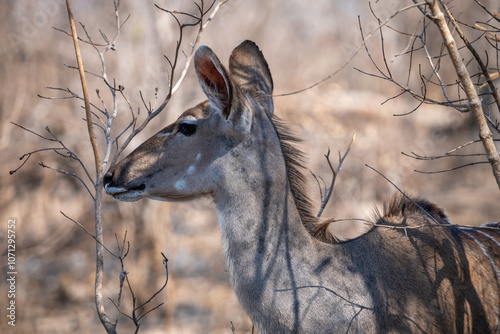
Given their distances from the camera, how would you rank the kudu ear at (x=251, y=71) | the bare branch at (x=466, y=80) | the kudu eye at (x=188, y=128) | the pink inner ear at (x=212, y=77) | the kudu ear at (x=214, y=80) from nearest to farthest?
1. the bare branch at (x=466, y=80)
2. the kudu ear at (x=214, y=80)
3. the pink inner ear at (x=212, y=77)
4. the kudu eye at (x=188, y=128)
5. the kudu ear at (x=251, y=71)

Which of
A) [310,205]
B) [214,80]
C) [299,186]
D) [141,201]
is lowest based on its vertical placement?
[310,205]

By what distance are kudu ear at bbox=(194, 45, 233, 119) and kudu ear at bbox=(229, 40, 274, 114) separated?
1.24 feet

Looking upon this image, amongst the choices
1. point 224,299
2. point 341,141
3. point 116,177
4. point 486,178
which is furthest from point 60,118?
point 486,178

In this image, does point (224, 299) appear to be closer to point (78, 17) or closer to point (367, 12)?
point (78, 17)

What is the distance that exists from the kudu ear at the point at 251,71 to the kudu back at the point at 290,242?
0.09 meters

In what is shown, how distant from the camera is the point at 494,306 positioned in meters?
3.61

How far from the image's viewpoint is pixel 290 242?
3.63m

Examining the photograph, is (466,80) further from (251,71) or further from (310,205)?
(251,71)

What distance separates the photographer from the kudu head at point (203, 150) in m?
3.73

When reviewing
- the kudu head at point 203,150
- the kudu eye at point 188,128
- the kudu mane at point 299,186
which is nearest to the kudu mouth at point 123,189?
the kudu head at point 203,150

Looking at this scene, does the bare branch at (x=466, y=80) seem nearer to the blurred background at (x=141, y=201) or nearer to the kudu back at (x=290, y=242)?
the kudu back at (x=290, y=242)

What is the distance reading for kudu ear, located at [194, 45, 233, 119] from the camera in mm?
3547

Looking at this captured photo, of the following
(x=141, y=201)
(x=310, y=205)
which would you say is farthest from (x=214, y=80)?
(x=141, y=201)

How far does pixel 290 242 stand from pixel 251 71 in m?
1.32
